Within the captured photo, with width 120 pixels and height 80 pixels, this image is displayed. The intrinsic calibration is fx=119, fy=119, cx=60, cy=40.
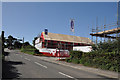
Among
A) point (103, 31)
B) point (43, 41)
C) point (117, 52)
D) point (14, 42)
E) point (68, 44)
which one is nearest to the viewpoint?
point (117, 52)

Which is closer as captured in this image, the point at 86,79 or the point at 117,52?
the point at 86,79

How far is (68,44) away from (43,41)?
10.5 metres

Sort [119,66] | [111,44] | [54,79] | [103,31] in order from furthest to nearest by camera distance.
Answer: [103,31], [111,44], [119,66], [54,79]

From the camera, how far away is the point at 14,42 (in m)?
→ 109

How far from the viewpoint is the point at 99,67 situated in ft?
43.6

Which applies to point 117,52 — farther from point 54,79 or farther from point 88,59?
point 54,79

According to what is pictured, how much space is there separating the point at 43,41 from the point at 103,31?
1125 inches

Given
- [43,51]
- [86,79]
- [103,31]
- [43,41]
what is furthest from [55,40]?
[86,79]

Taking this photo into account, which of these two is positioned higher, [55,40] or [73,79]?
[55,40]

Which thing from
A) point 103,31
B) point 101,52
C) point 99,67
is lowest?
point 99,67

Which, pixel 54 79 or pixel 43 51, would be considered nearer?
pixel 54 79

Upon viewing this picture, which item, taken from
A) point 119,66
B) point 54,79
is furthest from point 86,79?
point 119,66

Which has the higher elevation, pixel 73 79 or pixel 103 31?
pixel 103 31

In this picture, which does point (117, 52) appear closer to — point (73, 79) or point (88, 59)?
point (88, 59)
